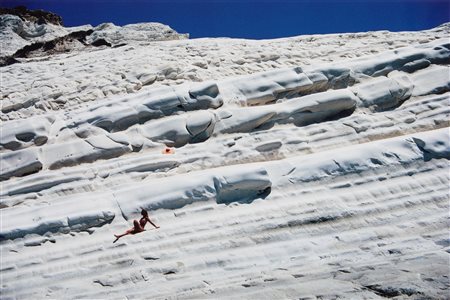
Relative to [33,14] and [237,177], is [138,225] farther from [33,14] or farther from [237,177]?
[33,14]

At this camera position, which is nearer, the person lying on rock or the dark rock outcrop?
the person lying on rock

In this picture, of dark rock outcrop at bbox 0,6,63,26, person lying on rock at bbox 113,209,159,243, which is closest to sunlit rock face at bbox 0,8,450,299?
person lying on rock at bbox 113,209,159,243

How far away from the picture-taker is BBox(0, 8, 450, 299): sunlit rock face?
480 centimetres

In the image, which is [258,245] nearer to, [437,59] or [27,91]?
[437,59]

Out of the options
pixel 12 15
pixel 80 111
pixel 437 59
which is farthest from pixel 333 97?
pixel 12 15

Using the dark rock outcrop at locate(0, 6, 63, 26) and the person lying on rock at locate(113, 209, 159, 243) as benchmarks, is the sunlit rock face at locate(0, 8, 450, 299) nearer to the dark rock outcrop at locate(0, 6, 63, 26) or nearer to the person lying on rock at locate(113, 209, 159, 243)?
the person lying on rock at locate(113, 209, 159, 243)

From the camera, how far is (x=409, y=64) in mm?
8406

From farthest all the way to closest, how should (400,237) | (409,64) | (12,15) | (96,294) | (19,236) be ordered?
(12,15)
(409,64)
(19,236)
(400,237)
(96,294)

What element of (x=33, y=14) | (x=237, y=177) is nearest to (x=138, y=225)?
(x=237, y=177)

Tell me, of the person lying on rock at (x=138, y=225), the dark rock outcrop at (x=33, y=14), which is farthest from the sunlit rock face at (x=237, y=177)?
the dark rock outcrop at (x=33, y=14)

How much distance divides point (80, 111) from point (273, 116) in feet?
12.7

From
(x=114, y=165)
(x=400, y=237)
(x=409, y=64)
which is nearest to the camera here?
(x=400, y=237)

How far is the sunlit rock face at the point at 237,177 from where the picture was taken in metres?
4.80

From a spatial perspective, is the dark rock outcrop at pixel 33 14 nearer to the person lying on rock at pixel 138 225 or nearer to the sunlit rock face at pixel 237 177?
the sunlit rock face at pixel 237 177
